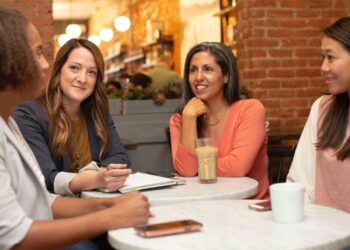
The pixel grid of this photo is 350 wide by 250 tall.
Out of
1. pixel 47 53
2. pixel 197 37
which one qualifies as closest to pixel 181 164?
pixel 47 53

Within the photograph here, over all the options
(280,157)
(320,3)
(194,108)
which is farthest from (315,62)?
(194,108)

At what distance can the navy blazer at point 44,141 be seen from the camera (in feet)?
7.65

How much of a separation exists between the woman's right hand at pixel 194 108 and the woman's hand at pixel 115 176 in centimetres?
74

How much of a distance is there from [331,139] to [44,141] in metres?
1.27

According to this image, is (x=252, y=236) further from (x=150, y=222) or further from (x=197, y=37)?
(x=197, y=37)

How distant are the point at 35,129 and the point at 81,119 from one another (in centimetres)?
29

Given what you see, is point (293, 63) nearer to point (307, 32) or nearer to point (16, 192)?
point (307, 32)

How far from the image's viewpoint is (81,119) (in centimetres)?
269

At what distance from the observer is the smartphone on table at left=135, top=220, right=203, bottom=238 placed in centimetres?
137

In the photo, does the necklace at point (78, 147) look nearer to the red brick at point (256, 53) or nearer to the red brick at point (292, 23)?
the red brick at point (256, 53)

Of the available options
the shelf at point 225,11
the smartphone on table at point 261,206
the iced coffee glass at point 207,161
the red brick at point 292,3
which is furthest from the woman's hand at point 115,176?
the shelf at point 225,11

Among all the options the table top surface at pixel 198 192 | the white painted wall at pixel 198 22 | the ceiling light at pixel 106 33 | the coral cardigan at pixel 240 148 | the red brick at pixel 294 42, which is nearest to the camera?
the table top surface at pixel 198 192

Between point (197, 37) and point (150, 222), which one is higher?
point (197, 37)


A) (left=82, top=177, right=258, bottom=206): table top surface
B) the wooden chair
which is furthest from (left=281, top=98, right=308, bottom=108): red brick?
(left=82, top=177, right=258, bottom=206): table top surface
